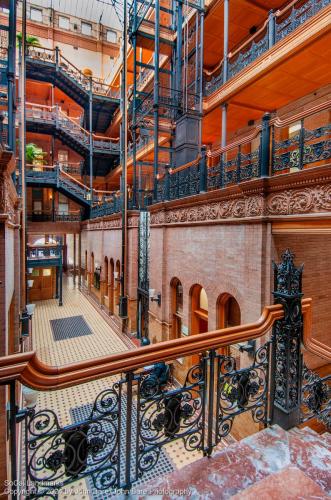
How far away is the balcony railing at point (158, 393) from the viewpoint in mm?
1735

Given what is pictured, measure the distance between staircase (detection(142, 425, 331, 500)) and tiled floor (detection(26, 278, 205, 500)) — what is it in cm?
114

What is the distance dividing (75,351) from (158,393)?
9753 mm

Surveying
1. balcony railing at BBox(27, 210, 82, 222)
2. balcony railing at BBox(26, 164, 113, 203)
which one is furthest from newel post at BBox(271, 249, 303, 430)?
balcony railing at BBox(27, 210, 82, 222)

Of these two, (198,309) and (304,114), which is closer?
(304,114)

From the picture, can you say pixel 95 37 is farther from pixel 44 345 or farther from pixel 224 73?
pixel 44 345

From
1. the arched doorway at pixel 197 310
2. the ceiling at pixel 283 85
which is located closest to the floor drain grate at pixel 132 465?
the arched doorway at pixel 197 310

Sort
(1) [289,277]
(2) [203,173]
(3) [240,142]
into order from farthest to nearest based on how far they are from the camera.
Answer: (2) [203,173], (3) [240,142], (1) [289,277]

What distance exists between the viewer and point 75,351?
10773 millimetres

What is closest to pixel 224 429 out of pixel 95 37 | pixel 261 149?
pixel 261 149

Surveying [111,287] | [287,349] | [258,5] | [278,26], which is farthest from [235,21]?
[287,349]

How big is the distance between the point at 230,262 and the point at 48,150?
75.2 feet

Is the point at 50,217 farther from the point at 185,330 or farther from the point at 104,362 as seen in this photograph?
the point at 104,362

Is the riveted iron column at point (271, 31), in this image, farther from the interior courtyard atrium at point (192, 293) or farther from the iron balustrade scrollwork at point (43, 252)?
the iron balustrade scrollwork at point (43, 252)

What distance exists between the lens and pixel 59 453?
6.05ft
